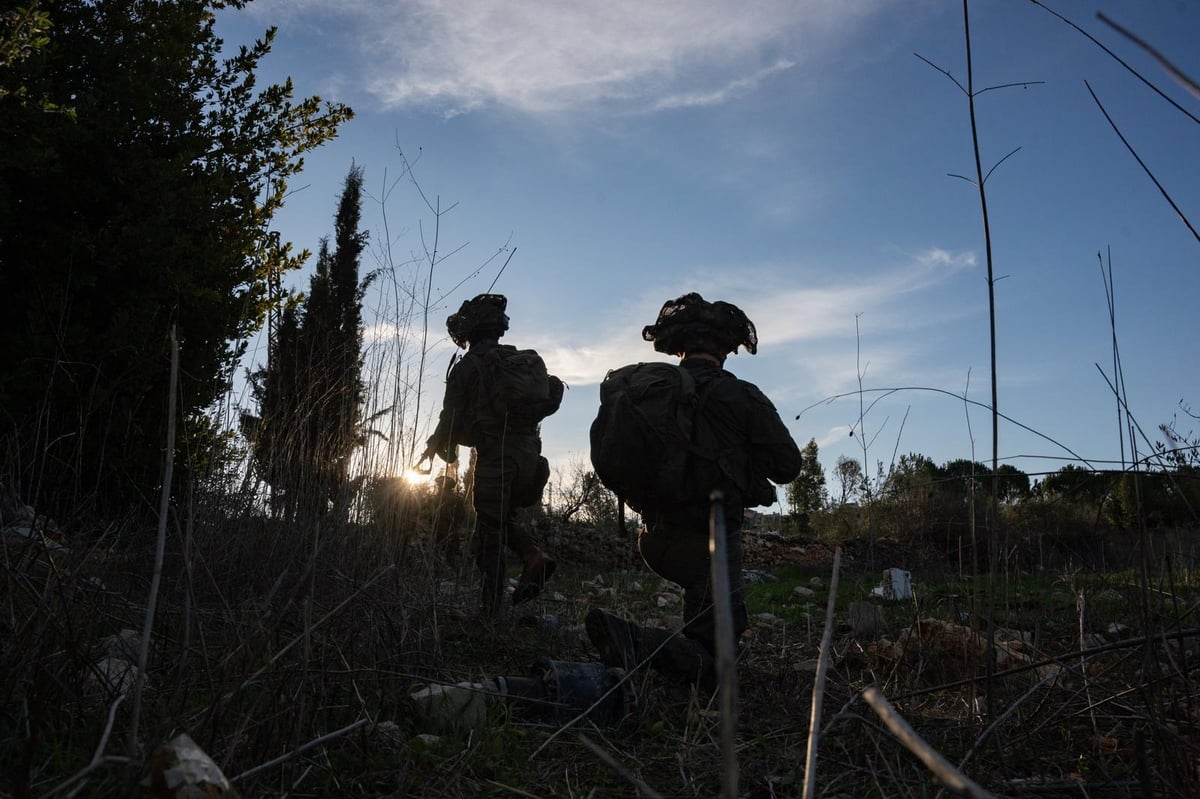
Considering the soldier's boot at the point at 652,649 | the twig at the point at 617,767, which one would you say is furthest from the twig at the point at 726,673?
the soldier's boot at the point at 652,649

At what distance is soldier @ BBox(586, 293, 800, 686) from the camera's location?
3178 millimetres

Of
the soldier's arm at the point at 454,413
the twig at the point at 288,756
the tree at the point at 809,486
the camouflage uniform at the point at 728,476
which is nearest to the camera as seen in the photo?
the twig at the point at 288,756

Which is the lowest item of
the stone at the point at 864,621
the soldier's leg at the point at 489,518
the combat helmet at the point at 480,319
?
the stone at the point at 864,621

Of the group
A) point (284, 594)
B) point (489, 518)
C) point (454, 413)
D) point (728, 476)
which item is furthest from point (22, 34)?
point (728, 476)

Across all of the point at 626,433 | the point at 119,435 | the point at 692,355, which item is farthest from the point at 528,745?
the point at 119,435

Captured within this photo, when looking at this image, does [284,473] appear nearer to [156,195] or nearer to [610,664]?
[156,195]

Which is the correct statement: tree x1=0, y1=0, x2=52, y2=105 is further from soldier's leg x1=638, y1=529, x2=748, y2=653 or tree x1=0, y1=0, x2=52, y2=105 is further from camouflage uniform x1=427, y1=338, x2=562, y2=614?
soldier's leg x1=638, y1=529, x2=748, y2=653

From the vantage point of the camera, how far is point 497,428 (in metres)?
5.07

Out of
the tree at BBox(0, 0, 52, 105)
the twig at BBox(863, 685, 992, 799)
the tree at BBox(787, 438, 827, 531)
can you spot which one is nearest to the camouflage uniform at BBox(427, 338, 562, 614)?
the tree at BBox(0, 0, 52, 105)

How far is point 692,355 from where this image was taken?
148 inches

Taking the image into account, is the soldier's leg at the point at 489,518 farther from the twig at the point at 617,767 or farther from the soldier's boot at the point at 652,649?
the twig at the point at 617,767

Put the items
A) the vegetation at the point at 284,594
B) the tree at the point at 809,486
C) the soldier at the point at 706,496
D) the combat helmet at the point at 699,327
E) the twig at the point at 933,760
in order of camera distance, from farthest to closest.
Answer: the tree at the point at 809,486 < the combat helmet at the point at 699,327 < the soldier at the point at 706,496 < the vegetation at the point at 284,594 < the twig at the point at 933,760

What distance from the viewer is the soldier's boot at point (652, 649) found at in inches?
120

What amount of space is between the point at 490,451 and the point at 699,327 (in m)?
1.81
